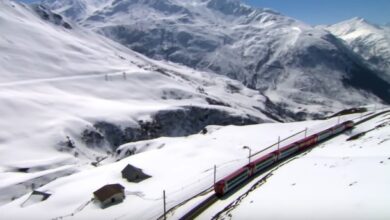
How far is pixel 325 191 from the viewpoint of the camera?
127 ft

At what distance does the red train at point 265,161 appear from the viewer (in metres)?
49.9

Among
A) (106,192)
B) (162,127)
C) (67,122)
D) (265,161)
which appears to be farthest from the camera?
(162,127)

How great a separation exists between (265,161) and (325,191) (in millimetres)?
22603

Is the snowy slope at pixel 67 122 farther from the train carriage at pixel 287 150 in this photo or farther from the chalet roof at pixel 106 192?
the train carriage at pixel 287 150

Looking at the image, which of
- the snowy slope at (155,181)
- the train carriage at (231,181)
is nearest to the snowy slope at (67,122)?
the snowy slope at (155,181)

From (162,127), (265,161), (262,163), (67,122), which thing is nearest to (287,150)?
(265,161)

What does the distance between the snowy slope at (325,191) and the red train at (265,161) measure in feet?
5.98

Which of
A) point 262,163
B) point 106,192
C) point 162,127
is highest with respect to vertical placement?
point 262,163

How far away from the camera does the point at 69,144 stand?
127 m

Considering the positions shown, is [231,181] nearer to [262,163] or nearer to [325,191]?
[262,163]

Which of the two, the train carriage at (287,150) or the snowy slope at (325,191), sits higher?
the snowy slope at (325,191)

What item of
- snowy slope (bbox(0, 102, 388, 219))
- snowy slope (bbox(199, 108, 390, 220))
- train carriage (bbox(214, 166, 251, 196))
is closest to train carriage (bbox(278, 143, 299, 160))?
snowy slope (bbox(0, 102, 388, 219))

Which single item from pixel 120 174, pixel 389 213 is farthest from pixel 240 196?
pixel 120 174

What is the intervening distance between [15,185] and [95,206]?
121 feet
